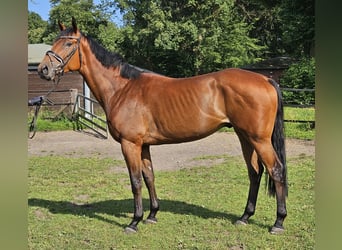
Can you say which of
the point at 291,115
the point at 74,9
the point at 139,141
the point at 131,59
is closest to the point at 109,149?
the point at 131,59

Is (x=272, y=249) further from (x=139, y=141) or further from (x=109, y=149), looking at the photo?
(x=109, y=149)

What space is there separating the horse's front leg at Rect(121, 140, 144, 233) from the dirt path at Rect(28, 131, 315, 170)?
2799mm

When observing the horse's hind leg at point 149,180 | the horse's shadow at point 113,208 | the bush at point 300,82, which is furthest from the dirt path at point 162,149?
the horse's hind leg at point 149,180

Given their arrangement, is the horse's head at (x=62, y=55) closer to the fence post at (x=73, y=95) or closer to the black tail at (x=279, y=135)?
the black tail at (x=279, y=135)

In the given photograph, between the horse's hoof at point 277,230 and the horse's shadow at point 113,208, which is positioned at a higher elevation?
the horse's hoof at point 277,230

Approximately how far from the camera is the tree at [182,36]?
7.14 metres

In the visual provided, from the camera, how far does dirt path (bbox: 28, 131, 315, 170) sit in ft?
22.0

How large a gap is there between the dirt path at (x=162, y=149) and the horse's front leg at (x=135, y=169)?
2.80m

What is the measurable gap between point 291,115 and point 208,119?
228 inches

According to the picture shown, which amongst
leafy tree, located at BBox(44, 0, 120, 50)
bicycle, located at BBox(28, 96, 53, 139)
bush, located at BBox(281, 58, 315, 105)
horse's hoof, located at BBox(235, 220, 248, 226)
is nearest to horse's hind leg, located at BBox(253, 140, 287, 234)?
horse's hoof, located at BBox(235, 220, 248, 226)

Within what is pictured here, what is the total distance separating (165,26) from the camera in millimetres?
8523

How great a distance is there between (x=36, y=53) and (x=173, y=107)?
994 cm

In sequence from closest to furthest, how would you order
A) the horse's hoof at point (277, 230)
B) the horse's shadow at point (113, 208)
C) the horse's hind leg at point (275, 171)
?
the horse's hind leg at point (275, 171) → the horse's hoof at point (277, 230) → the horse's shadow at point (113, 208)

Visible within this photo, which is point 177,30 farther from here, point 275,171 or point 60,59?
point 275,171
